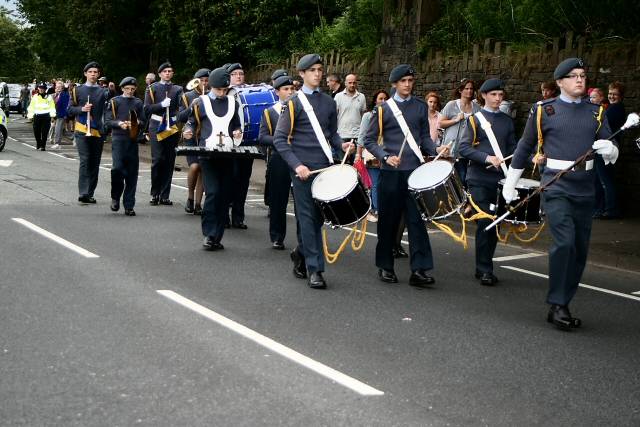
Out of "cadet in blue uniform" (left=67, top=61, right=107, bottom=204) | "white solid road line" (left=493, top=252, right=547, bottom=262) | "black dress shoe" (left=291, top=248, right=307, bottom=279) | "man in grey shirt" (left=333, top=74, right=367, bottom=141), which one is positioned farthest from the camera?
"man in grey shirt" (left=333, top=74, right=367, bottom=141)

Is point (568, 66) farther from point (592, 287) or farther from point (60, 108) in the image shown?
point (60, 108)

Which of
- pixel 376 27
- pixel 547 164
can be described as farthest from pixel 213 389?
pixel 376 27

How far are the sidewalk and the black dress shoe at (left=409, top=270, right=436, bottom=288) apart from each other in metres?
2.82

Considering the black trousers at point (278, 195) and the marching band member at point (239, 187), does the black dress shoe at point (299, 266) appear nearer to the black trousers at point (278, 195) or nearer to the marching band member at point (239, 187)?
the black trousers at point (278, 195)

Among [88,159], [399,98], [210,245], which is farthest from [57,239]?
[399,98]

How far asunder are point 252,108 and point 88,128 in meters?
3.71

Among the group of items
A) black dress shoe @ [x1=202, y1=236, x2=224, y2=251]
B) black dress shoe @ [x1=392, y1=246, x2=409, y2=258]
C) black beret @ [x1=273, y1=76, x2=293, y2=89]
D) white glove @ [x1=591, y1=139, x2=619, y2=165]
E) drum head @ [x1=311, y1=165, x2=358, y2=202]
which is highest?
black beret @ [x1=273, y1=76, x2=293, y2=89]

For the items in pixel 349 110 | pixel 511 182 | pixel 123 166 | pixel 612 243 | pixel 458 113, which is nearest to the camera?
pixel 511 182

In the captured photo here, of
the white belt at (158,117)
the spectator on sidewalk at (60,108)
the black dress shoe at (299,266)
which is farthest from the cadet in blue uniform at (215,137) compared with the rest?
the spectator on sidewalk at (60,108)

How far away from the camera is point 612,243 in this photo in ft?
43.4

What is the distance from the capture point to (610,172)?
Result: 15938 mm

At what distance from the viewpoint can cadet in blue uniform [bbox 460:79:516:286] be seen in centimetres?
1033

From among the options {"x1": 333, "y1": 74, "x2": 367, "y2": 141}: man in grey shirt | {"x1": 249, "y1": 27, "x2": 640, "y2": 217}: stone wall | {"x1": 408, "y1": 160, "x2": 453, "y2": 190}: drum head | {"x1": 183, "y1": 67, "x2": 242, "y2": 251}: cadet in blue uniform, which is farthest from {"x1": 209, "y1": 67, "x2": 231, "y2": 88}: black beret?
{"x1": 249, "y1": 27, "x2": 640, "y2": 217}: stone wall

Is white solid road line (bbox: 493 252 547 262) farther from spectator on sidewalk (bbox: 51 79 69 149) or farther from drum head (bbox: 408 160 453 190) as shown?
spectator on sidewalk (bbox: 51 79 69 149)
